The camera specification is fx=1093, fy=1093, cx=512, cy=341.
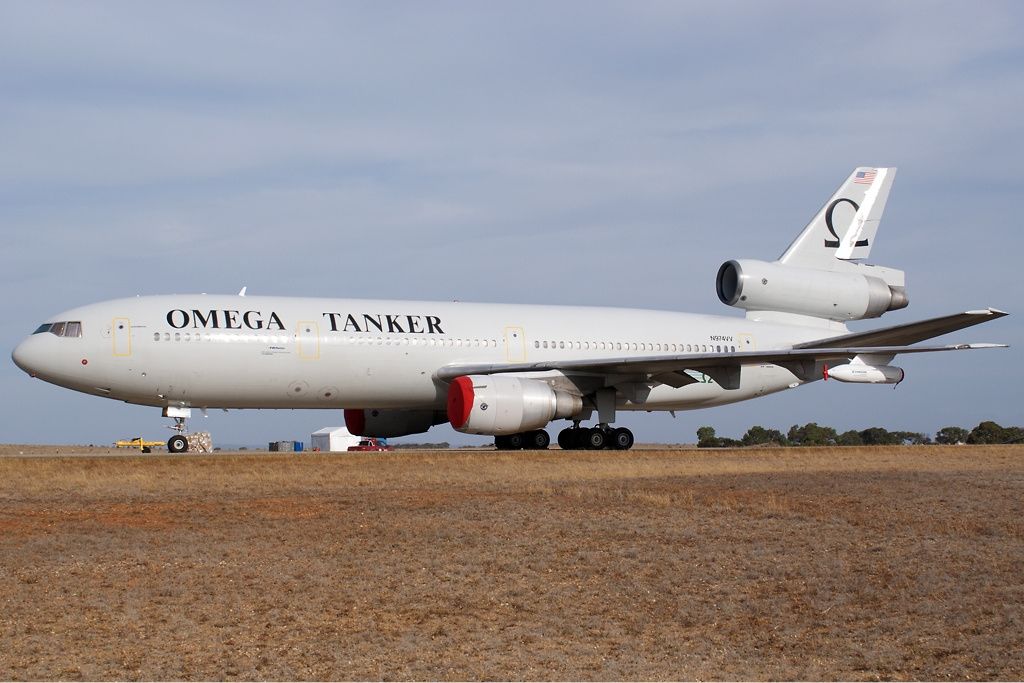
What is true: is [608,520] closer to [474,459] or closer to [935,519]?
[935,519]

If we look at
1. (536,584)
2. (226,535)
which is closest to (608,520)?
(536,584)

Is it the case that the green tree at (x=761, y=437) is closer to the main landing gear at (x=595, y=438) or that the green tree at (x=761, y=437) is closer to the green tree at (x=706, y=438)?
the green tree at (x=706, y=438)

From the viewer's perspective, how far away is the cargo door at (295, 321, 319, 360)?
2727 cm

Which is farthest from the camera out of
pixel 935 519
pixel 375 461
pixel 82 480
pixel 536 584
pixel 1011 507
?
pixel 375 461

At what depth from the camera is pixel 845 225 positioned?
36156 mm

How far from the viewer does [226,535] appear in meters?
12.5

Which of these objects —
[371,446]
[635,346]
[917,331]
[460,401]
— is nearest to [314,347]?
[460,401]

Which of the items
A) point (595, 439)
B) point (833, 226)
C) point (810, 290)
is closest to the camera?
point (595, 439)

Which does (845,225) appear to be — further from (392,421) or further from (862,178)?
(392,421)

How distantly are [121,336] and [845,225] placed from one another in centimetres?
2308

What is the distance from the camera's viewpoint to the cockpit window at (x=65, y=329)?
25547 mm

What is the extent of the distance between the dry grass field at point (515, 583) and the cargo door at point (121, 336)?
8.31m

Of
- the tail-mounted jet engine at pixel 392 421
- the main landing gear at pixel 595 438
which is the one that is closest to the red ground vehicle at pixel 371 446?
the tail-mounted jet engine at pixel 392 421

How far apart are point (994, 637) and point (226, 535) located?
26.7 feet
